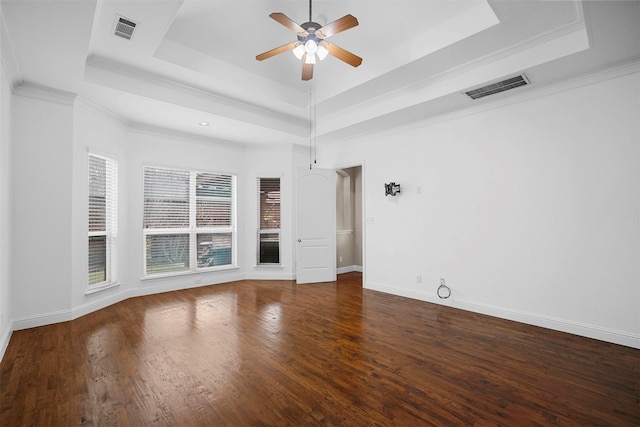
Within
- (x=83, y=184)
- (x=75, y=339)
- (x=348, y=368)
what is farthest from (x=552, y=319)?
(x=83, y=184)

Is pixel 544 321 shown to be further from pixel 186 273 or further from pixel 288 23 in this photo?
pixel 186 273

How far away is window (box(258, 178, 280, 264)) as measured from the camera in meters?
6.51

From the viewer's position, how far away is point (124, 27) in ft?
9.67

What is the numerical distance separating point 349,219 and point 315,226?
174 cm

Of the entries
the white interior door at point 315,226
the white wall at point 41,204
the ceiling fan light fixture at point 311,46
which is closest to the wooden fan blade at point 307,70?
the ceiling fan light fixture at point 311,46

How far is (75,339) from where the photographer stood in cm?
331

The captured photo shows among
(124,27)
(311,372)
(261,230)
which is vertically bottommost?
(311,372)

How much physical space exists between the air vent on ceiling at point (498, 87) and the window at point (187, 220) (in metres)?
4.67

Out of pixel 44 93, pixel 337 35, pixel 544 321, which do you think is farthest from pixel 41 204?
pixel 544 321

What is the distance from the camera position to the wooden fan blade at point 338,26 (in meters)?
2.53

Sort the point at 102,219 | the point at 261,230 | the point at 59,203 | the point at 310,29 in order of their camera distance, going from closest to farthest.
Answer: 1. the point at 310,29
2. the point at 59,203
3. the point at 102,219
4. the point at 261,230

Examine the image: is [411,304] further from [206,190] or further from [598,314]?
[206,190]

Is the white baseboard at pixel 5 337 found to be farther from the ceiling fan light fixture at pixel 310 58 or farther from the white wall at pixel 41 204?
the ceiling fan light fixture at pixel 310 58

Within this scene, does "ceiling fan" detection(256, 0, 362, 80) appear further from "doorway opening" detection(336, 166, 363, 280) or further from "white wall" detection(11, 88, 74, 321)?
"doorway opening" detection(336, 166, 363, 280)
